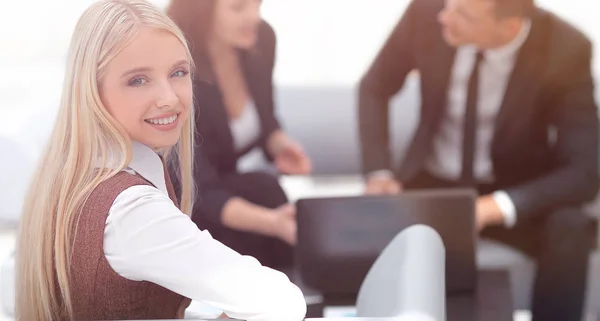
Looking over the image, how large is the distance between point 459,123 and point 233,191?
586mm

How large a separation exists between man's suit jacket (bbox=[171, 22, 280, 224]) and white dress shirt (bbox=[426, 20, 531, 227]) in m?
0.44

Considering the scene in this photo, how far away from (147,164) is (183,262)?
6.6 inches

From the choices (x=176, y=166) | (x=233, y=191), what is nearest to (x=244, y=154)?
(x=233, y=191)

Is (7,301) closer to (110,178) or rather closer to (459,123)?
(110,178)

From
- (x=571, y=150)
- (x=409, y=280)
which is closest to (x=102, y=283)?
(x=409, y=280)

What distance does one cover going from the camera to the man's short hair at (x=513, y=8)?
1983 mm

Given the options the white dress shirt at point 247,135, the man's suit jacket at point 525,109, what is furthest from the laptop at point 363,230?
the man's suit jacket at point 525,109

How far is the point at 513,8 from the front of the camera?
2.00 meters

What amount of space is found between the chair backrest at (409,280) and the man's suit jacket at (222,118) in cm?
44

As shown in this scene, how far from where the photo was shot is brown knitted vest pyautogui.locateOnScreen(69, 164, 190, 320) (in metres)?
1.15

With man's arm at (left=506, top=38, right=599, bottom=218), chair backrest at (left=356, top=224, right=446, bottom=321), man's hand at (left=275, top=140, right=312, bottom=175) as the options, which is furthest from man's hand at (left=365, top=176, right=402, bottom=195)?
chair backrest at (left=356, top=224, right=446, bottom=321)

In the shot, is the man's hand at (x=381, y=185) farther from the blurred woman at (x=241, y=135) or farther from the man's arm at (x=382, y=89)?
the blurred woman at (x=241, y=135)

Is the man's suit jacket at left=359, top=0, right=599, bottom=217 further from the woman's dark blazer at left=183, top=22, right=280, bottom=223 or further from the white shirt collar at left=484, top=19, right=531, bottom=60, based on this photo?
the woman's dark blazer at left=183, top=22, right=280, bottom=223

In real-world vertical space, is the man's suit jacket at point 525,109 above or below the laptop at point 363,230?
above
